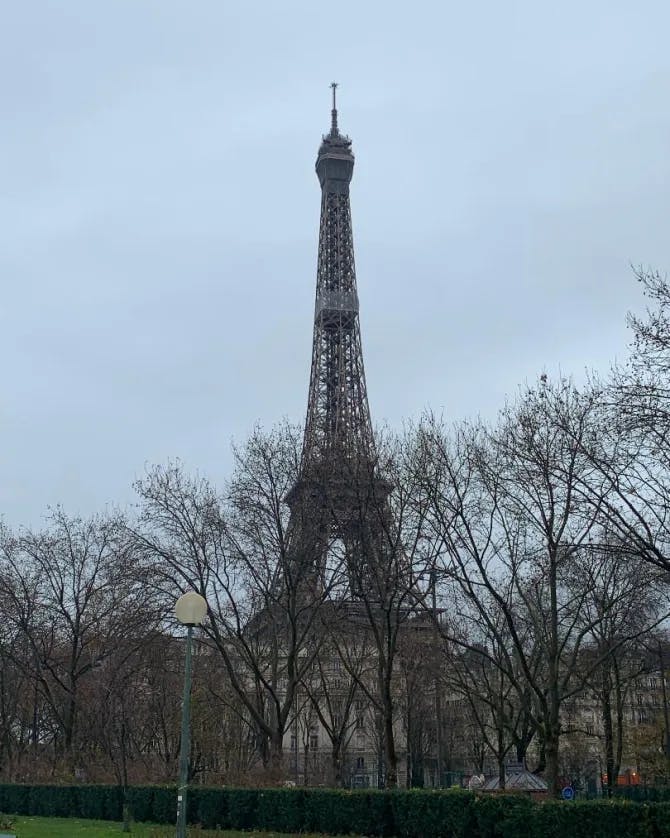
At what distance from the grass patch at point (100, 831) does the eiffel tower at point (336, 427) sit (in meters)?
8.23

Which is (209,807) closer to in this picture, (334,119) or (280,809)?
(280,809)

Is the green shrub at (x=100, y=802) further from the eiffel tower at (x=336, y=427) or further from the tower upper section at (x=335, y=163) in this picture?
the tower upper section at (x=335, y=163)

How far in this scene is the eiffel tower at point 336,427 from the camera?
29.3m

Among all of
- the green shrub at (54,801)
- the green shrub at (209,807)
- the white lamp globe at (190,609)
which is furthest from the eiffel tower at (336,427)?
the white lamp globe at (190,609)

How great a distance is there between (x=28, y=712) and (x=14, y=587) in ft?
66.0

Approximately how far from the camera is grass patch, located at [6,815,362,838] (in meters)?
23.1

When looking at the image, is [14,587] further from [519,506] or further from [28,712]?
[519,506]

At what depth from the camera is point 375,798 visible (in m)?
23.2

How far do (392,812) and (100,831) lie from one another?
902cm

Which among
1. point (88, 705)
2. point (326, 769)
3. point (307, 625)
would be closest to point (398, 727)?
point (326, 769)

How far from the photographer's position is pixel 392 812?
22781 mm

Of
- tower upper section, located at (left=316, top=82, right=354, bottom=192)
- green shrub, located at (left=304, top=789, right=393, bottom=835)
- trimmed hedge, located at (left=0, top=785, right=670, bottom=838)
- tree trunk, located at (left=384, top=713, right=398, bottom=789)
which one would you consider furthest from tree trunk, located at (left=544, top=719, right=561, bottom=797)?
tower upper section, located at (left=316, top=82, right=354, bottom=192)

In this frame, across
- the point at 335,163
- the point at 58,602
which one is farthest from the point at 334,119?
the point at 58,602

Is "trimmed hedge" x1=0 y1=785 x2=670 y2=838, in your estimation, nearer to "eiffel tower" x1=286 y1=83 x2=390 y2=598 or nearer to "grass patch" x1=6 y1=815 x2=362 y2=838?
"grass patch" x1=6 y1=815 x2=362 y2=838
